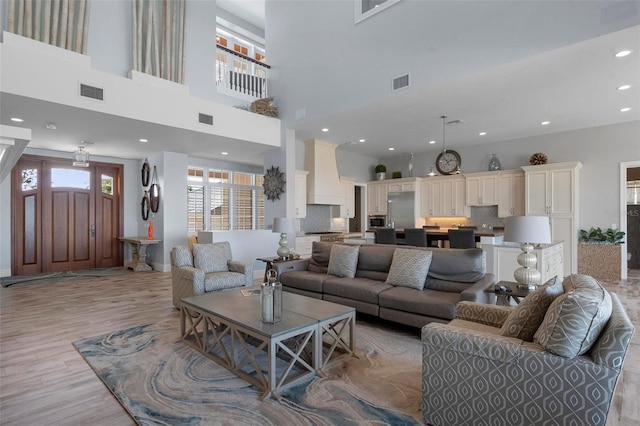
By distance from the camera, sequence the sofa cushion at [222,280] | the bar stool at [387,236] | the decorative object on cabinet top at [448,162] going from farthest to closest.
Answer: the decorative object on cabinet top at [448,162] < the bar stool at [387,236] < the sofa cushion at [222,280]

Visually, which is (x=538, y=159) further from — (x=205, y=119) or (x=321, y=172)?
(x=205, y=119)

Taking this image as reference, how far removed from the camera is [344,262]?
14.5 feet

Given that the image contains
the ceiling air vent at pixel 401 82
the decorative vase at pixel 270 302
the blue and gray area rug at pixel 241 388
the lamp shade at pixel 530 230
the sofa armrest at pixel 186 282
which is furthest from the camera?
the ceiling air vent at pixel 401 82

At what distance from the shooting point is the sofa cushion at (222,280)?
13.9 ft

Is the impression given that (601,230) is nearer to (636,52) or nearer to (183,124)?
(636,52)

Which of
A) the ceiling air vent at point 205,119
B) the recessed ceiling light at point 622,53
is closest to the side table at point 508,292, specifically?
the recessed ceiling light at point 622,53

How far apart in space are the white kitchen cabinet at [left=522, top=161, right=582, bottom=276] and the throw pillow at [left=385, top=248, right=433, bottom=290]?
4.60m

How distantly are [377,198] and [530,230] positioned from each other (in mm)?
6875

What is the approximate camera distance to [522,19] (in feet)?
12.9

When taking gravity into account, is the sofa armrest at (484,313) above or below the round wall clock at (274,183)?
below

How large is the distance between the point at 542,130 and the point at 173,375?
314 inches

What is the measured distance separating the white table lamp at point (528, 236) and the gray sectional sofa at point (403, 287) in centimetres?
38

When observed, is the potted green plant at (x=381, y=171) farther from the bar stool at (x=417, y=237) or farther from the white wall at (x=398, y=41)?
the bar stool at (x=417, y=237)

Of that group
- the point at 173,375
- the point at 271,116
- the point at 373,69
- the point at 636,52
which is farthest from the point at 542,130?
the point at 173,375
